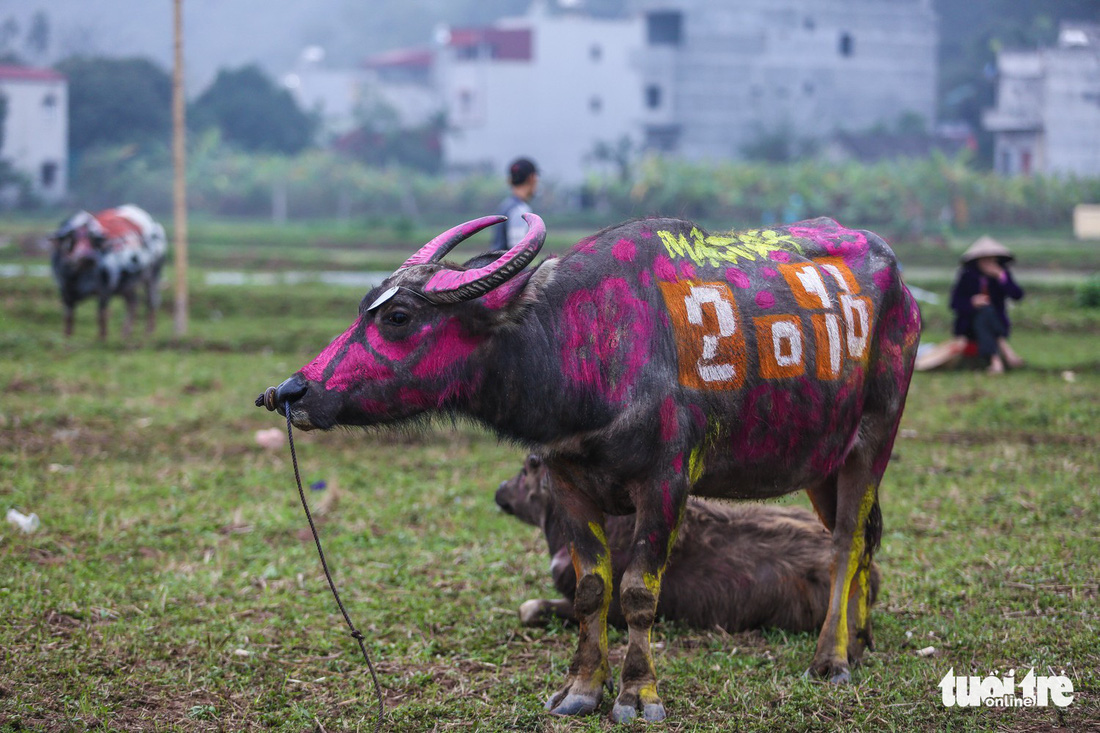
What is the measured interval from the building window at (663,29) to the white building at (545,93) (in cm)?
56

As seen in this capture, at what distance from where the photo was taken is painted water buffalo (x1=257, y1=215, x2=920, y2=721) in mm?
3498

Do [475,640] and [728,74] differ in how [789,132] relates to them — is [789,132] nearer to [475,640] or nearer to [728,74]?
[728,74]

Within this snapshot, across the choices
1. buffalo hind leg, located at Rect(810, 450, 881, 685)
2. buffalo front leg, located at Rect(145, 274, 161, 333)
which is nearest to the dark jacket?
buffalo hind leg, located at Rect(810, 450, 881, 685)

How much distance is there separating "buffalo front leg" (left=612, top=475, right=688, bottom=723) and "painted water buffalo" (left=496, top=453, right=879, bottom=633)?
84 cm

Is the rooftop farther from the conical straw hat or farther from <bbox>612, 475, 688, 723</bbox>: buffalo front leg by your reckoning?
<bbox>612, 475, 688, 723</bbox>: buffalo front leg

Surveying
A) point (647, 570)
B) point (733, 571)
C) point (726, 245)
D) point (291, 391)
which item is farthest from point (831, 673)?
point (291, 391)

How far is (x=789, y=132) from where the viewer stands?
47.1 m

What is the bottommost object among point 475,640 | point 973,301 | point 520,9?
point 475,640

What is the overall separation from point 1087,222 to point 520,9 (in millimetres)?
51093

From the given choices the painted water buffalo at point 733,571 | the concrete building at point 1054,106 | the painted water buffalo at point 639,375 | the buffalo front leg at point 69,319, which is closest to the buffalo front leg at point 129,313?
the buffalo front leg at point 69,319

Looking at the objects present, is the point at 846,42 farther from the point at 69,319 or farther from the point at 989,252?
the point at 69,319

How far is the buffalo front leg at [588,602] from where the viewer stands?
3.89 metres

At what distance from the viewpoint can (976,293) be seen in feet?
36.2

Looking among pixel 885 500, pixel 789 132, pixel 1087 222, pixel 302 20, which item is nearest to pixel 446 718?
pixel 885 500
